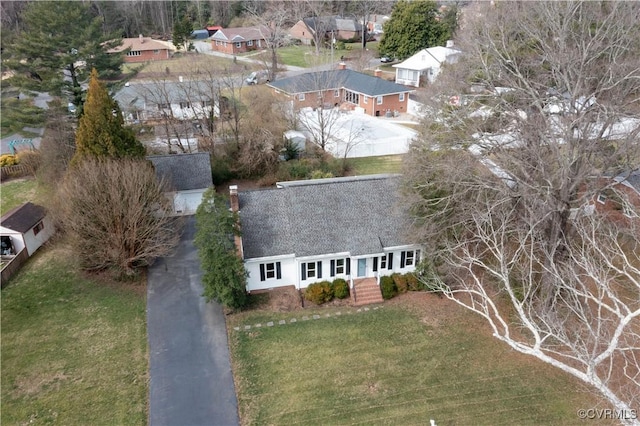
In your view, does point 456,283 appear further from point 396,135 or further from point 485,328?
point 396,135

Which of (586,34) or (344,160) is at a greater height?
(586,34)

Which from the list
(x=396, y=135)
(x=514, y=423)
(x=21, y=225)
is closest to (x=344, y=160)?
(x=396, y=135)

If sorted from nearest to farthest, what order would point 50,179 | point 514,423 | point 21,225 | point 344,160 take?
point 514,423 → point 21,225 → point 50,179 → point 344,160

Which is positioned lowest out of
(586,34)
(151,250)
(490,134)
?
(151,250)

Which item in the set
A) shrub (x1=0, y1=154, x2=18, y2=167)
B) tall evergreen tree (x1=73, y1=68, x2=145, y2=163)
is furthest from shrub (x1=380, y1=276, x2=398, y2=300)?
shrub (x1=0, y1=154, x2=18, y2=167)

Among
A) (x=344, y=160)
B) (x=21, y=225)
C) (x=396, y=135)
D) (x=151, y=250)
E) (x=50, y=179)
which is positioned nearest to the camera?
(x=151, y=250)

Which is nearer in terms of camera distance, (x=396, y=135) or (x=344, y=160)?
(x=344, y=160)
